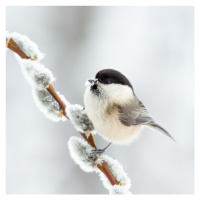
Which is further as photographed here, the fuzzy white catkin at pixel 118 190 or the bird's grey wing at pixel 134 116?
the bird's grey wing at pixel 134 116

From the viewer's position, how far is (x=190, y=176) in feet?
9.25

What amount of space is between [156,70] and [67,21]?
1100mm

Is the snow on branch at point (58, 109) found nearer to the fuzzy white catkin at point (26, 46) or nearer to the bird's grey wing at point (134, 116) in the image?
the fuzzy white catkin at point (26, 46)

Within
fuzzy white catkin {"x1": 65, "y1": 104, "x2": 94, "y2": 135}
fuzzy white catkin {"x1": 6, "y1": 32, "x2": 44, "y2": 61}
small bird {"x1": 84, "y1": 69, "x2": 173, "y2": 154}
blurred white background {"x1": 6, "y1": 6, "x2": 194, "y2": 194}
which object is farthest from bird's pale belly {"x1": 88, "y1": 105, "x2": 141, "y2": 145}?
blurred white background {"x1": 6, "y1": 6, "x2": 194, "y2": 194}

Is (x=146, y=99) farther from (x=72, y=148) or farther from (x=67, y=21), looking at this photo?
(x=72, y=148)

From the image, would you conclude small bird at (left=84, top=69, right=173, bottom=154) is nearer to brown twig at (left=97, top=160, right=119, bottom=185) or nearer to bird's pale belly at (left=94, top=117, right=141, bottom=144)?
bird's pale belly at (left=94, top=117, right=141, bottom=144)

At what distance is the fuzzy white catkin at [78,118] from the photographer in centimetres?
87

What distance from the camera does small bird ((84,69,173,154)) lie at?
44.2 inches

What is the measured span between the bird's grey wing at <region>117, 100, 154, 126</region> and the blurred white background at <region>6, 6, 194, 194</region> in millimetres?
1210

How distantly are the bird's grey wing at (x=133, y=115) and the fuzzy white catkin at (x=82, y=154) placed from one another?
464 millimetres

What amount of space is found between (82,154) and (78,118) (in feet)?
0.40

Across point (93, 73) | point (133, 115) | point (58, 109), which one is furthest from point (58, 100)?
point (93, 73)

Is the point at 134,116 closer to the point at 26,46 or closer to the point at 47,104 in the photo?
the point at 47,104

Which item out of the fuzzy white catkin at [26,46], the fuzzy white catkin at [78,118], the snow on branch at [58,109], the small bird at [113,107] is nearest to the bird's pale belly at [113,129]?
the small bird at [113,107]
